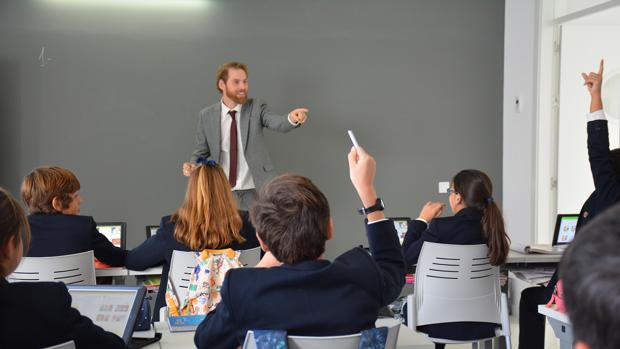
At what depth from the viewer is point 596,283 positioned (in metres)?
0.62

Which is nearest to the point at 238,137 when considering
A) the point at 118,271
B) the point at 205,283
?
the point at 118,271

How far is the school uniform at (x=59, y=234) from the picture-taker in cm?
323

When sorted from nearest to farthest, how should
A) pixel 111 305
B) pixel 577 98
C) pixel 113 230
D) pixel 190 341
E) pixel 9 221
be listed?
pixel 9 221 → pixel 111 305 → pixel 190 341 → pixel 113 230 → pixel 577 98

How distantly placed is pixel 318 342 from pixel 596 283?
40.0 inches

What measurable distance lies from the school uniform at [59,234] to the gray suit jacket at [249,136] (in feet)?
7.08

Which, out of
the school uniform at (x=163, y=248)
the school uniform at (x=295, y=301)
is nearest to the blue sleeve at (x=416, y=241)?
the school uniform at (x=163, y=248)

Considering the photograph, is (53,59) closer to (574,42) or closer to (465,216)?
(465,216)

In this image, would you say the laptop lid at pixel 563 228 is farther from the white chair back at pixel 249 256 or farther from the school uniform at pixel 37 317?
the school uniform at pixel 37 317

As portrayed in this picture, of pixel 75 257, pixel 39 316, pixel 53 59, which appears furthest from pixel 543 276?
pixel 53 59

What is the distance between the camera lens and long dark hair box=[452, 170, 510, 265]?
11.1 feet

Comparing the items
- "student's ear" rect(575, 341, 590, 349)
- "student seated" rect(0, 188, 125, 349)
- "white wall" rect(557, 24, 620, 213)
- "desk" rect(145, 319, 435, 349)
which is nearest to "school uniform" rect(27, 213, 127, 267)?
"desk" rect(145, 319, 435, 349)

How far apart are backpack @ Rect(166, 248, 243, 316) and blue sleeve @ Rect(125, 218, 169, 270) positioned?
359 millimetres

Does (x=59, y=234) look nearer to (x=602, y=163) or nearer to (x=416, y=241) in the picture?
(x=416, y=241)

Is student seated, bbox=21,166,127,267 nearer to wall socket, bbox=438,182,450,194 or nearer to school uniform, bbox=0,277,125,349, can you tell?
school uniform, bbox=0,277,125,349
